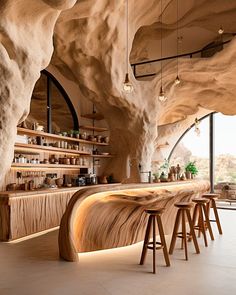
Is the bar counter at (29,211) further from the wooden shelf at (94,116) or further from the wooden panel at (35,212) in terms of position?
the wooden shelf at (94,116)

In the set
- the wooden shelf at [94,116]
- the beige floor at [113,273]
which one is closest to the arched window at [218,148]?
the wooden shelf at [94,116]

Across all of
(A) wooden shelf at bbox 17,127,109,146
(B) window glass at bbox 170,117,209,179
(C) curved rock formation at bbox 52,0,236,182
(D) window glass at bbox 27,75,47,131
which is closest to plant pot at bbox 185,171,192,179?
(C) curved rock formation at bbox 52,0,236,182

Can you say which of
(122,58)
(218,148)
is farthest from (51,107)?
(218,148)

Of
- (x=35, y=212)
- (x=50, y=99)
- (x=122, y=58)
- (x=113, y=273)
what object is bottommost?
(x=113, y=273)

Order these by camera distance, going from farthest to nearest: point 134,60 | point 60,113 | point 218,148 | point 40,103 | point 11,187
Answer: point 218,148 → point 134,60 → point 60,113 → point 40,103 → point 11,187

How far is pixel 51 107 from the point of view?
8320 millimetres

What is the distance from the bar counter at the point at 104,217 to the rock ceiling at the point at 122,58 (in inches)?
57.2

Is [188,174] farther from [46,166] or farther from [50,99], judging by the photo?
[50,99]

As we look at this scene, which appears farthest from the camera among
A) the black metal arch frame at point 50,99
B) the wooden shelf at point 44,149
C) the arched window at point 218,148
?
the arched window at point 218,148

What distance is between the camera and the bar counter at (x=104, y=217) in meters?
4.07

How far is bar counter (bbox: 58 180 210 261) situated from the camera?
4.07 meters

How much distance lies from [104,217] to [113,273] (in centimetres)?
103

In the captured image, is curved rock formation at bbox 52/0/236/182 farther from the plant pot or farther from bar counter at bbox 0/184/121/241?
bar counter at bbox 0/184/121/241

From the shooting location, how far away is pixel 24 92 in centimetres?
331
